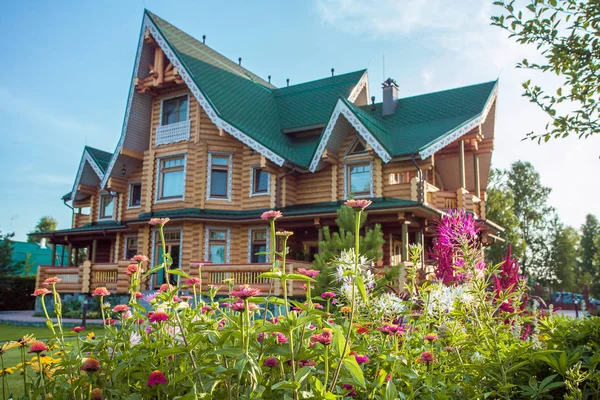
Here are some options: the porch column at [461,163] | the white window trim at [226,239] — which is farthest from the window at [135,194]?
A: the porch column at [461,163]

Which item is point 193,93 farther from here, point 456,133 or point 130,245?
point 456,133

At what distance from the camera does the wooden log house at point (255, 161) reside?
17250 mm

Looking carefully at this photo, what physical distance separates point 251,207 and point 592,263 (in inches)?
1588

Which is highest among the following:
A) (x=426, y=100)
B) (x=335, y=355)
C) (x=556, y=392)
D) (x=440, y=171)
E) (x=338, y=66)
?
(x=338, y=66)

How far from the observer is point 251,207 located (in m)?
18.8

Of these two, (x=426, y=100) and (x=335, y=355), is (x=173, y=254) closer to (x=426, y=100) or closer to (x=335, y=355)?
(x=426, y=100)

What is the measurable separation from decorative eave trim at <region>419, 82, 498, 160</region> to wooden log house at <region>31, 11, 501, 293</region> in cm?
5

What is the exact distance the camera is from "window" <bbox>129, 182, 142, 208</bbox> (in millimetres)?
22072

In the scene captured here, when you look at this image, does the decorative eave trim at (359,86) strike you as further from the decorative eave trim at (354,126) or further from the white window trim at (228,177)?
the white window trim at (228,177)

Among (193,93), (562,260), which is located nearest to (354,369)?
(193,93)

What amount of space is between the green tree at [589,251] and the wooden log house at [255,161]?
29470mm

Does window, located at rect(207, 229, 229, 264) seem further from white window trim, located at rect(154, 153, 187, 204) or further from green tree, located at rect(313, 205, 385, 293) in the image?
green tree, located at rect(313, 205, 385, 293)

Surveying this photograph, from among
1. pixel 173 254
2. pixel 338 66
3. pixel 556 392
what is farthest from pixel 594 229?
pixel 556 392

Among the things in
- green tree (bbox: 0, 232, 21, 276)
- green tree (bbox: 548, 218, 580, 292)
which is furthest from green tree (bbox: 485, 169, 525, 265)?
green tree (bbox: 0, 232, 21, 276)
